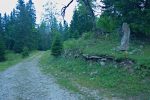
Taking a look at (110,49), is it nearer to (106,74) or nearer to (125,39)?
(125,39)

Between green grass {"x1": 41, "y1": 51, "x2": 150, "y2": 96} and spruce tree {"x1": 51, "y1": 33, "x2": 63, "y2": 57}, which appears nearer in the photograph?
green grass {"x1": 41, "y1": 51, "x2": 150, "y2": 96}

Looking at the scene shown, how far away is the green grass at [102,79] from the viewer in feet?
61.1

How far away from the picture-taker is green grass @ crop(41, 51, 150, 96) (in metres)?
18.6

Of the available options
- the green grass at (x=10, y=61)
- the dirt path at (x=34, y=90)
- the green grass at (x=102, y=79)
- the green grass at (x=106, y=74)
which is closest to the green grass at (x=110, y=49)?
the green grass at (x=106, y=74)

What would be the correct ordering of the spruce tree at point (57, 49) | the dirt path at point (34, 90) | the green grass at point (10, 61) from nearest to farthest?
1. the dirt path at point (34, 90)
2. the spruce tree at point (57, 49)
3. the green grass at point (10, 61)

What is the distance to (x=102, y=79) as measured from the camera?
21375 mm

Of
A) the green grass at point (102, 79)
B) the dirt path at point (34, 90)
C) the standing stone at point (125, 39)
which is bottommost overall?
the dirt path at point (34, 90)

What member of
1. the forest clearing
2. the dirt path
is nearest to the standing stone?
the forest clearing

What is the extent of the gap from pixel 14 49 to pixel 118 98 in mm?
56634

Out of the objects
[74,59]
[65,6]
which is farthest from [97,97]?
[65,6]

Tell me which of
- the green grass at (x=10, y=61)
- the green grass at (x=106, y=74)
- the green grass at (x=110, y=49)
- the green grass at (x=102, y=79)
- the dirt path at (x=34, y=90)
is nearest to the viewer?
the dirt path at (x=34, y=90)

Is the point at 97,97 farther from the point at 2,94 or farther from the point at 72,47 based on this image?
the point at 72,47

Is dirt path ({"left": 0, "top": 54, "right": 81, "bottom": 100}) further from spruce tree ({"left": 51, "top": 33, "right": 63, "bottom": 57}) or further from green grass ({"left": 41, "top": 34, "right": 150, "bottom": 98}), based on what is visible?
spruce tree ({"left": 51, "top": 33, "right": 63, "bottom": 57})

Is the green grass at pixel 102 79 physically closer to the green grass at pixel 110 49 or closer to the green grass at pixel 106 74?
the green grass at pixel 106 74
